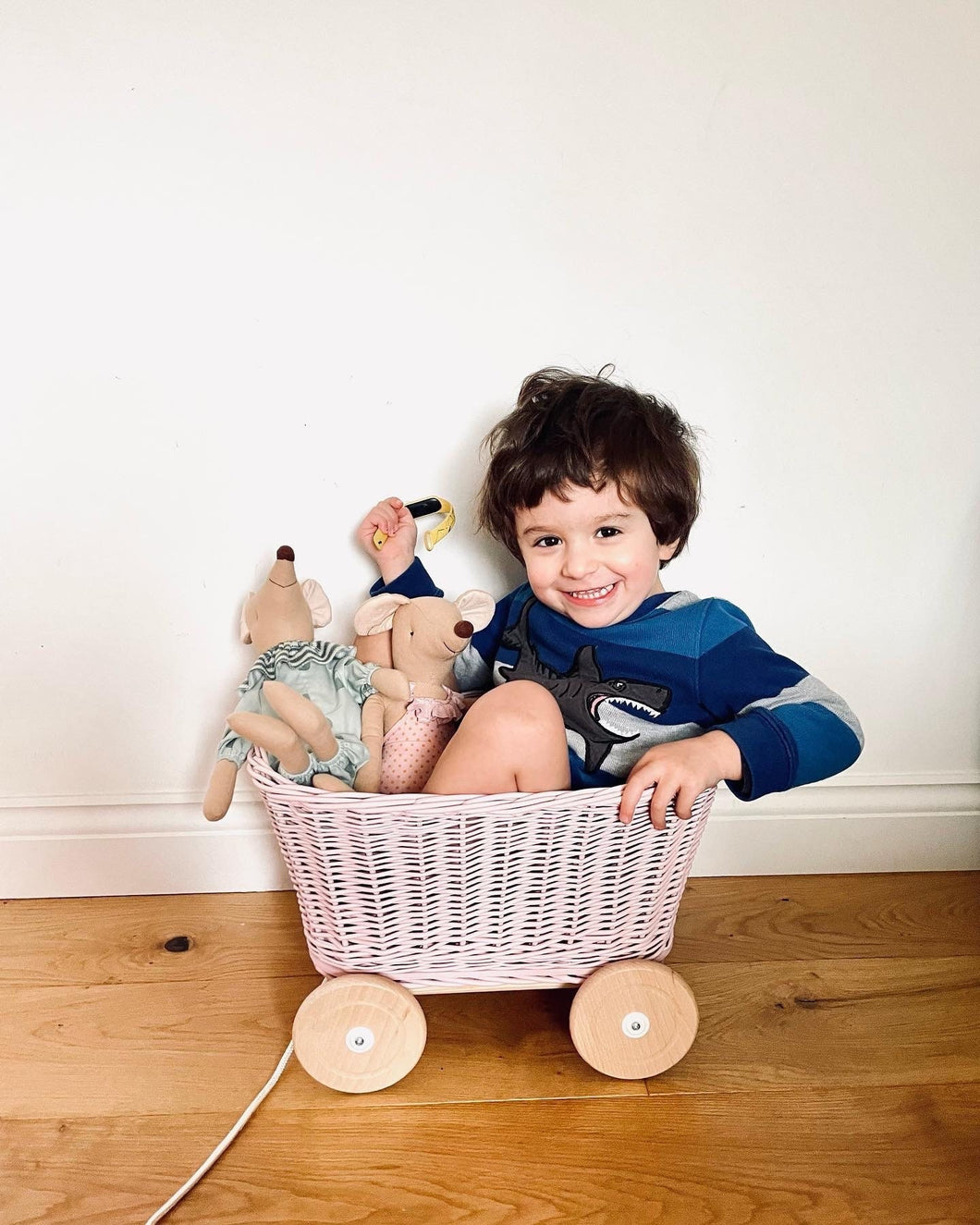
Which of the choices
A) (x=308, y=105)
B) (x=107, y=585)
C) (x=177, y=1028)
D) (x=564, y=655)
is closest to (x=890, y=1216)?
(x=564, y=655)

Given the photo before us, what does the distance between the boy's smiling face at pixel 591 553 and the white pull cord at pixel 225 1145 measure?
533mm

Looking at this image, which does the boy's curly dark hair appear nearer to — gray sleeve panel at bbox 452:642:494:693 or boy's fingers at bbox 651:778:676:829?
gray sleeve panel at bbox 452:642:494:693

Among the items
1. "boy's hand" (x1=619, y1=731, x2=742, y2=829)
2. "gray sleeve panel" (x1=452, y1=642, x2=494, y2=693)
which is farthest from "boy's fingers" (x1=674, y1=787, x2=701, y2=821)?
"gray sleeve panel" (x1=452, y1=642, x2=494, y2=693)

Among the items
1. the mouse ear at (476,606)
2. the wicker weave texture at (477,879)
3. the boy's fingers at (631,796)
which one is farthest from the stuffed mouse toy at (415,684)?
the boy's fingers at (631,796)

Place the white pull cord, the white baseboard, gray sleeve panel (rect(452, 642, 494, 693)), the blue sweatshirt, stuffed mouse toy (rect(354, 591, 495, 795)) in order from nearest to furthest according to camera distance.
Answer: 1. the white pull cord
2. the blue sweatshirt
3. stuffed mouse toy (rect(354, 591, 495, 795))
4. gray sleeve panel (rect(452, 642, 494, 693))
5. the white baseboard

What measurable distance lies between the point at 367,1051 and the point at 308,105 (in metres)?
0.98

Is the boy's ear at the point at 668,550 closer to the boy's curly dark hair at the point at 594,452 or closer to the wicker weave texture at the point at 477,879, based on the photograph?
the boy's curly dark hair at the point at 594,452

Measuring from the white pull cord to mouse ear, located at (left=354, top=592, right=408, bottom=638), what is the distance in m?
0.43

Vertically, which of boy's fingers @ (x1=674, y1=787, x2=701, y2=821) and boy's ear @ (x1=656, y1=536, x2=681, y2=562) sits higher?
boy's ear @ (x1=656, y1=536, x2=681, y2=562)

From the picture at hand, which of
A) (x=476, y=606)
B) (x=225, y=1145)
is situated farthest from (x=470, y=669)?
(x=225, y=1145)

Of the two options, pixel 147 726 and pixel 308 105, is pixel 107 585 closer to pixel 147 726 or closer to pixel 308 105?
pixel 147 726

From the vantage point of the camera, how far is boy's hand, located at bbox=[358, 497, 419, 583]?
117 cm

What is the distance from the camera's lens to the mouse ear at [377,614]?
3.56ft

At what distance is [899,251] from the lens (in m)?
1.18
